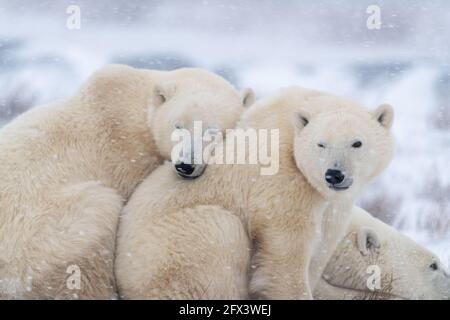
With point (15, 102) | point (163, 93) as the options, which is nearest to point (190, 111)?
point (163, 93)

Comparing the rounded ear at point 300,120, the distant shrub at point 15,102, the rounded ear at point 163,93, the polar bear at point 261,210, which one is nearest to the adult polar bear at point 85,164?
the rounded ear at point 163,93

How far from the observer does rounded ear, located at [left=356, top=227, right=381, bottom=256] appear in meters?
4.55

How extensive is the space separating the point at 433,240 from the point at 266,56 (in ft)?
5.28

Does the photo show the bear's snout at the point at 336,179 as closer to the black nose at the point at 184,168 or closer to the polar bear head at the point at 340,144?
the polar bear head at the point at 340,144

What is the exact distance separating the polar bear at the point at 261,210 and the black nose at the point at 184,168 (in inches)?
5.5

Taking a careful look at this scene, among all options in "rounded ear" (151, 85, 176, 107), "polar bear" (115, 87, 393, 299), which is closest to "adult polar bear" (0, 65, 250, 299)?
"rounded ear" (151, 85, 176, 107)

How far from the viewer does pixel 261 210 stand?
413 centimetres

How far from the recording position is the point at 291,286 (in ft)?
13.5

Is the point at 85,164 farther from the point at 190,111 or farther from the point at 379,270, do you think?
the point at 379,270

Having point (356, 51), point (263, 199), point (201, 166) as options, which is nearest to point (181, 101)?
point (201, 166)

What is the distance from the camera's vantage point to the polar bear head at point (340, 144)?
395 centimetres

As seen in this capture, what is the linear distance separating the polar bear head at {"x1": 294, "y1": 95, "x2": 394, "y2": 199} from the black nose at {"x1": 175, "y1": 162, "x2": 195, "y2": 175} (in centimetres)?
59

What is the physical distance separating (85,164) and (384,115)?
1759mm
